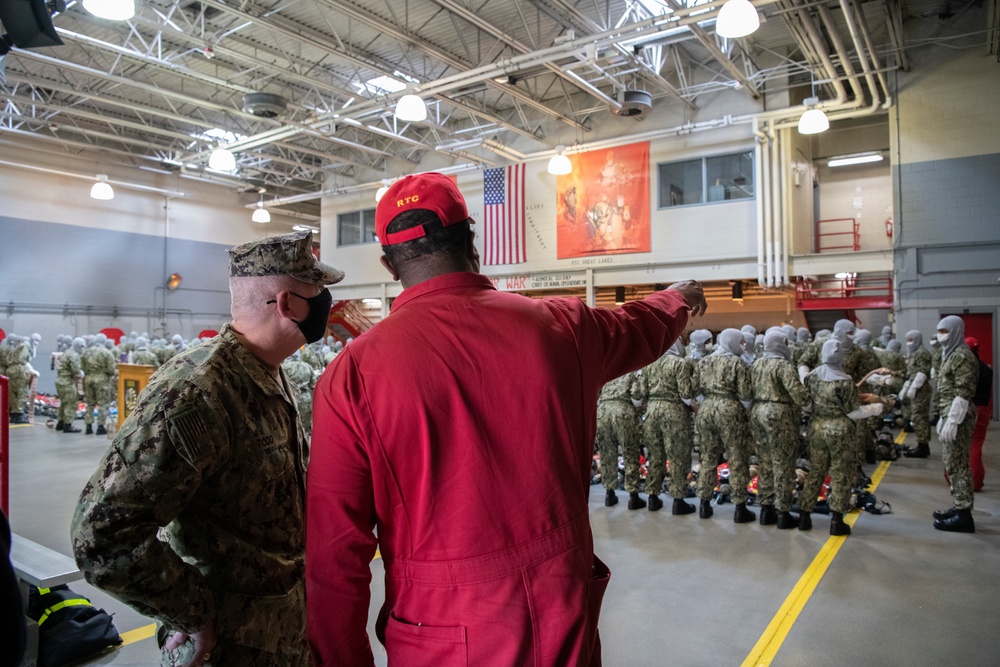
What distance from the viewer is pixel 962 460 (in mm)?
5855

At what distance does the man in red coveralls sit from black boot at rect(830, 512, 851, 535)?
543 cm

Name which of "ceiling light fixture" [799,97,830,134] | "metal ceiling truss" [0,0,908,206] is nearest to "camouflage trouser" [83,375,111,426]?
"metal ceiling truss" [0,0,908,206]

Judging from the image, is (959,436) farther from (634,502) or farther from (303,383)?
(303,383)

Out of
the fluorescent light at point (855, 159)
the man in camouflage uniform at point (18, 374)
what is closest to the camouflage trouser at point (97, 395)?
the man in camouflage uniform at point (18, 374)

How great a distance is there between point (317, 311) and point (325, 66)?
1300 cm

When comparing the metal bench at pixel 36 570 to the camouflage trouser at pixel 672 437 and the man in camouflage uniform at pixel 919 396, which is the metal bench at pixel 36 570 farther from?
the man in camouflage uniform at pixel 919 396

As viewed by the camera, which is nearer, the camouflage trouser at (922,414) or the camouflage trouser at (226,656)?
the camouflage trouser at (226,656)

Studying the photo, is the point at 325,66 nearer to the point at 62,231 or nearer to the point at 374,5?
the point at 374,5

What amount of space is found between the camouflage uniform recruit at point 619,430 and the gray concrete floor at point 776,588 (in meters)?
0.42

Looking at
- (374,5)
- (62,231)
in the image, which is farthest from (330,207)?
(374,5)

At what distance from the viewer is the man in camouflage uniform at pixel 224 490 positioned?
1481 millimetres

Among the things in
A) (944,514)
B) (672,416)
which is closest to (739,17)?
(672,416)

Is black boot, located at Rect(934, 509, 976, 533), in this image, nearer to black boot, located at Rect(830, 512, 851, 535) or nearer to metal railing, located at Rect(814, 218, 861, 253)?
black boot, located at Rect(830, 512, 851, 535)

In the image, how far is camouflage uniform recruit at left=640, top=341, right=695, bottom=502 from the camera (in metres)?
6.56
